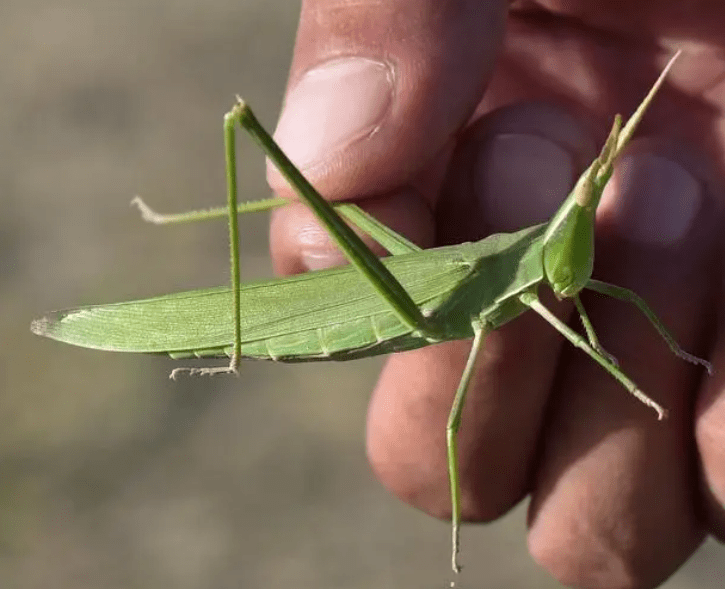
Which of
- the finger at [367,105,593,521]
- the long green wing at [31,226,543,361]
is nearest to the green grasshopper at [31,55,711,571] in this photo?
the long green wing at [31,226,543,361]

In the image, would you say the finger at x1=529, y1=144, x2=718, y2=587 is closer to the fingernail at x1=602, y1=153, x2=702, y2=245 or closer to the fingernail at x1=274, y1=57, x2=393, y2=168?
the fingernail at x1=602, y1=153, x2=702, y2=245

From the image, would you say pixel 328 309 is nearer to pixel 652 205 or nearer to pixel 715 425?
pixel 652 205

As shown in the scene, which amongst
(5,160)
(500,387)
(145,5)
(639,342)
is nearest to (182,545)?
(500,387)

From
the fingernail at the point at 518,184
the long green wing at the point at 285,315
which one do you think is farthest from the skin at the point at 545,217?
the long green wing at the point at 285,315

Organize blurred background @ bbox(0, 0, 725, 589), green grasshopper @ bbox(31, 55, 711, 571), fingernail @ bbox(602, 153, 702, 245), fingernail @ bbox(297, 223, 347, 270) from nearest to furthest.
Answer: green grasshopper @ bbox(31, 55, 711, 571) → fingernail @ bbox(297, 223, 347, 270) → fingernail @ bbox(602, 153, 702, 245) → blurred background @ bbox(0, 0, 725, 589)

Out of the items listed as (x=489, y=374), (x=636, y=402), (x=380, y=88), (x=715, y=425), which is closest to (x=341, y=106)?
(x=380, y=88)

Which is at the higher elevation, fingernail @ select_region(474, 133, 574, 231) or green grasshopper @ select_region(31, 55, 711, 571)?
fingernail @ select_region(474, 133, 574, 231)
